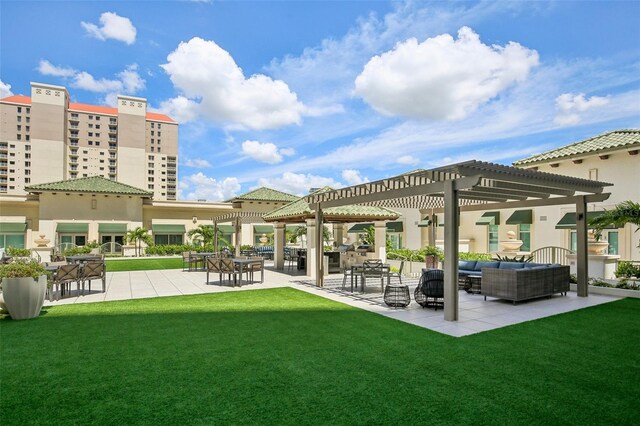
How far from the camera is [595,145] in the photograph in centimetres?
1864

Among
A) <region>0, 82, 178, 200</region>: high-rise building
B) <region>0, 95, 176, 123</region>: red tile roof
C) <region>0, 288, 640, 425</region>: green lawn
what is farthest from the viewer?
<region>0, 95, 176, 123</region>: red tile roof

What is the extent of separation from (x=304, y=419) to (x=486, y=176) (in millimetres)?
6144

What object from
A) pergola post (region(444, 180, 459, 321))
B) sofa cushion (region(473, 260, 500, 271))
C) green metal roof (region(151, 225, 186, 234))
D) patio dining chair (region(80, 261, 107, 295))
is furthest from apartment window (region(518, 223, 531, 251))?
green metal roof (region(151, 225, 186, 234))

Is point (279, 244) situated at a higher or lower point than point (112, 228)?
lower

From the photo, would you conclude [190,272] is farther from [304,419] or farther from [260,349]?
[304,419]

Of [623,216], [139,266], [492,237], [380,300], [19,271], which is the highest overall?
[623,216]

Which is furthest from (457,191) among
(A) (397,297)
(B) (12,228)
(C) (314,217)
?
(B) (12,228)

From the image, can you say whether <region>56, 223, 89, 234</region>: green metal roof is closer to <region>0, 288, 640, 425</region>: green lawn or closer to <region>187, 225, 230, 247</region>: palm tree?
<region>187, 225, 230, 247</region>: palm tree

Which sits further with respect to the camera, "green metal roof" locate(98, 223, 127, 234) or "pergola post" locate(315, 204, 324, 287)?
"green metal roof" locate(98, 223, 127, 234)

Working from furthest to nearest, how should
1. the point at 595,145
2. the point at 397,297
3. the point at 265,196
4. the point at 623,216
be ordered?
the point at 265,196, the point at 595,145, the point at 623,216, the point at 397,297

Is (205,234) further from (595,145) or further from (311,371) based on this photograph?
(311,371)

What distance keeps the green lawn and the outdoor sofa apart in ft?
5.18

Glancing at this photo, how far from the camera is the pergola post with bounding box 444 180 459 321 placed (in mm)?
7945

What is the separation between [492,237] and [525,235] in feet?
7.12
